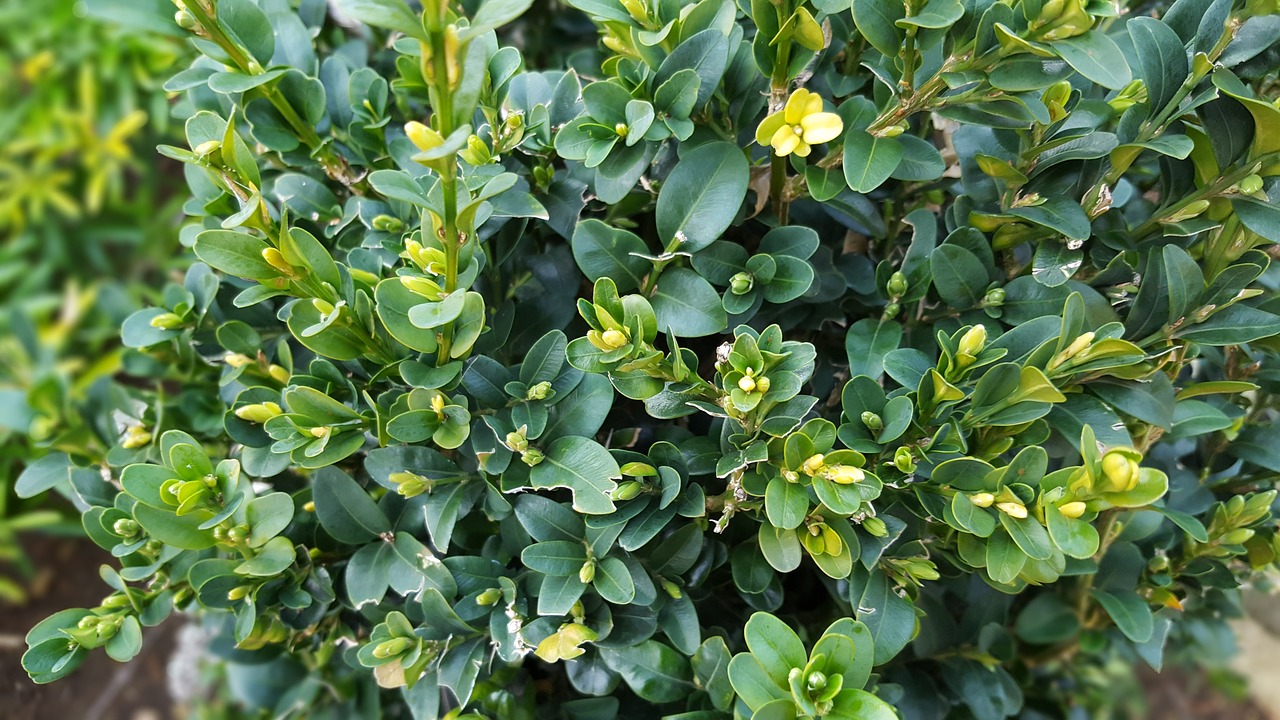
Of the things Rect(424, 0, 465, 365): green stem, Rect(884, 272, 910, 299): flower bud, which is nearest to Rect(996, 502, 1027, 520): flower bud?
Rect(884, 272, 910, 299): flower bud

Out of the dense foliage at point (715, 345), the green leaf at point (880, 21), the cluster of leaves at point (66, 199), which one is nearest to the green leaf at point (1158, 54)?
the dense foliage at point (715, 345)

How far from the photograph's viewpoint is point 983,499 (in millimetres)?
650

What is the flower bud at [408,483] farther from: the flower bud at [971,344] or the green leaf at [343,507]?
the flower bud at [971,344]

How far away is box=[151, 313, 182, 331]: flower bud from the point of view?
869 mm

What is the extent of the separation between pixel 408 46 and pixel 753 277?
15.2 inches

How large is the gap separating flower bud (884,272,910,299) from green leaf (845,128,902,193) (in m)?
0.11

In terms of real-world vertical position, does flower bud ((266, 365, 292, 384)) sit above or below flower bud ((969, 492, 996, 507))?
below

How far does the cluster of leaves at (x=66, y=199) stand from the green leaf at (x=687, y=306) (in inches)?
54.7

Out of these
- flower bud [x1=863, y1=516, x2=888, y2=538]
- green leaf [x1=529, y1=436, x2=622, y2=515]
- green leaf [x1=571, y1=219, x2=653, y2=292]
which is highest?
green leaf [x1=571, y1=219, x2=653, y2=292]

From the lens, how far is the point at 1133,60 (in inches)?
30.9

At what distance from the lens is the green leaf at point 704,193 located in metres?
0.72

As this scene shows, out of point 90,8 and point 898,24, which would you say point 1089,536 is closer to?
point 898,24

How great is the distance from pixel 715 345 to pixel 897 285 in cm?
20

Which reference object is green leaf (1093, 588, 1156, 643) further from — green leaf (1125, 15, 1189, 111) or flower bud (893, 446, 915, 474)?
green leaf (1125, 15, 1189, 111)
